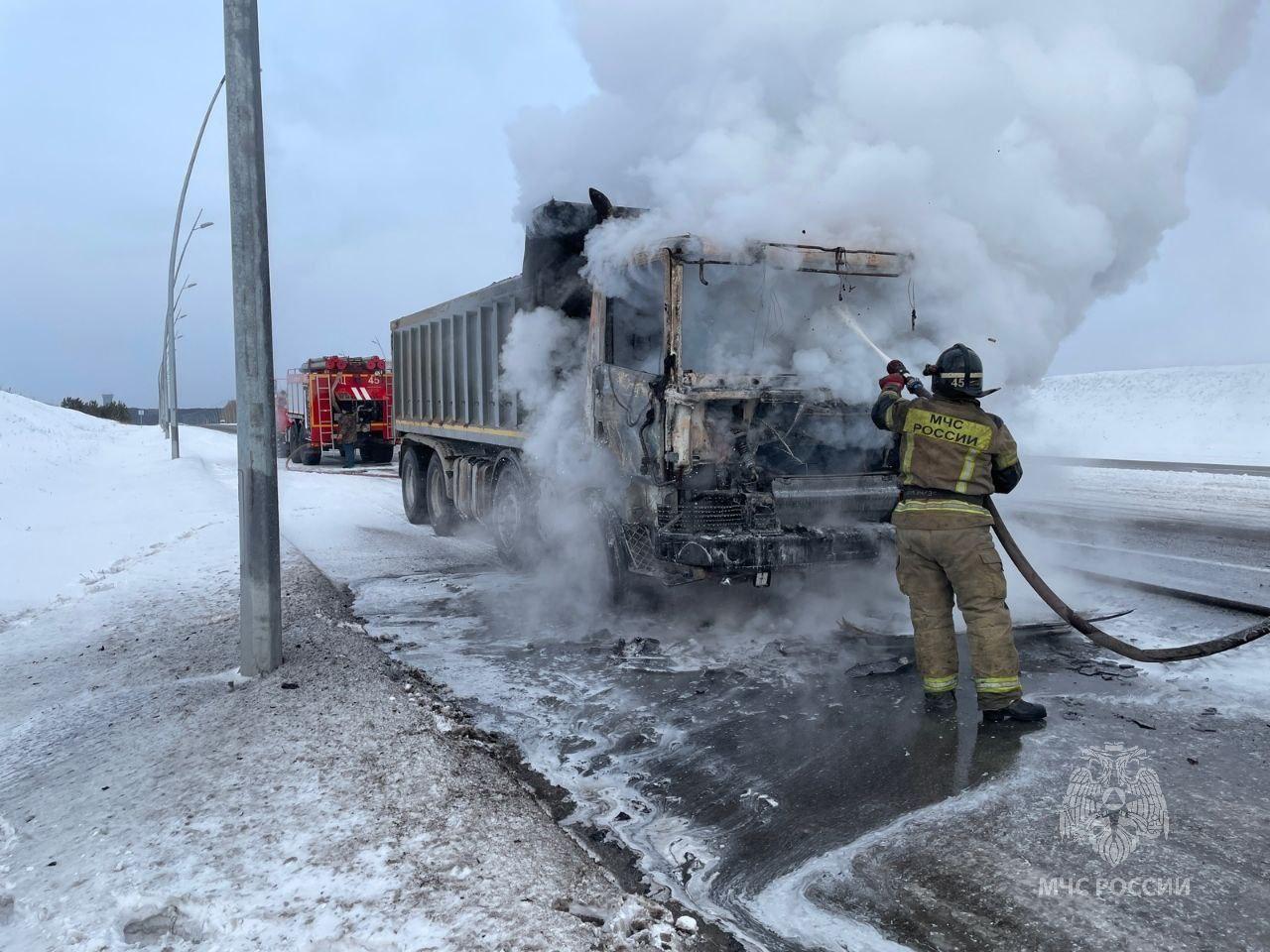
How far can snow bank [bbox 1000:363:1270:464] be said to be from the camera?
91.7 feet

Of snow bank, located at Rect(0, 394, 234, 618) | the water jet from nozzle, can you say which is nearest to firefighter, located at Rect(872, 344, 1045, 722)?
the water jet from nozzle

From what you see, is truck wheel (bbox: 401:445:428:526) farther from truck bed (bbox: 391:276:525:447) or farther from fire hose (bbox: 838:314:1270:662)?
fire hose (bbox: 838:314:1270:662)

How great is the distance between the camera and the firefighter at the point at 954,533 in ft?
14.1

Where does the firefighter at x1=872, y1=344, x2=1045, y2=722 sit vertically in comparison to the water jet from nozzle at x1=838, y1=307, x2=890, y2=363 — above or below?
below

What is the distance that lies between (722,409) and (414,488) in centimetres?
749

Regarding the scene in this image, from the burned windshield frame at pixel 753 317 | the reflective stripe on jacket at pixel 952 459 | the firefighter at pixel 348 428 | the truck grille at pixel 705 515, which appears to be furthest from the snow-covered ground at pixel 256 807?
the firefighter at pixel 348 428

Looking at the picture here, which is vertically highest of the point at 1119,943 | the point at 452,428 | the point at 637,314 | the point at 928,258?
the point at 928,258

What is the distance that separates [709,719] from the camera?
453 cm

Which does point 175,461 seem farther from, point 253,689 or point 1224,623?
point 1224,623

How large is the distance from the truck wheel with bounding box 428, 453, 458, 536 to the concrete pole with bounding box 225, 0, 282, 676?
5892 millimetres

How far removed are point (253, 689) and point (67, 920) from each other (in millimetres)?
2126

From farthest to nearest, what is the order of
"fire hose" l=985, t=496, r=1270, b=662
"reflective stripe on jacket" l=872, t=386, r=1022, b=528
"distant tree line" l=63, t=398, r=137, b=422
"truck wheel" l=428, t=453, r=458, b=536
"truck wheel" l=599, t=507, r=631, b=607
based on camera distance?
"distant tree line" l=63, t=398, r=137, b=422, "truck wheel" l=428, t=453, r=458, b=536, "truck wheel" l=599, t=507, r=631, b=607, "reflective stripe on jacket" l=872, t=386, r=1022, b=528, "fire hose" l=985, t=496, r=1270, b=662

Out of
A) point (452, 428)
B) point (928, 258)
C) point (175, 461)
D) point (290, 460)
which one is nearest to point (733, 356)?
point (928, 258)

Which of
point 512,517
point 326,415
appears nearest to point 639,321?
point 512,517
